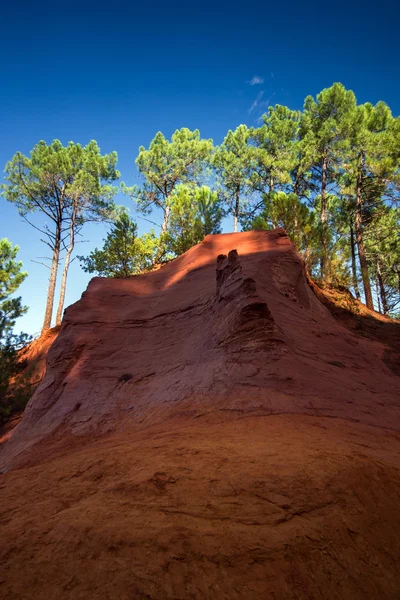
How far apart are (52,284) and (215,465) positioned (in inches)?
798

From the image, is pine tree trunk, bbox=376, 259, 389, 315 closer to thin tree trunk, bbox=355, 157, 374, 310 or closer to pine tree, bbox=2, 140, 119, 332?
thin tree trunk, bbox=355, 157, 374, 310

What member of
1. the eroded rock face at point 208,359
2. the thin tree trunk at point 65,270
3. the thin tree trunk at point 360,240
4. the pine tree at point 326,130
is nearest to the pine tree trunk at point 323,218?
the pine tree at point 326,130

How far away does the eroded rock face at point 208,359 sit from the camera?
481 cm

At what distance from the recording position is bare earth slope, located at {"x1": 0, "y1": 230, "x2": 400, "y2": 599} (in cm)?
170

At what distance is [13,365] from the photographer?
43.8ft

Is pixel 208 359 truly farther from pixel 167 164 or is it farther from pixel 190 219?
pixel 167 164

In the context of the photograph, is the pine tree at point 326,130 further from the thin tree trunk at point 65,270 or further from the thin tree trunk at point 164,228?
the thin tree trunk at point 65,270

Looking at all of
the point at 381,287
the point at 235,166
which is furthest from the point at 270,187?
the point at 381,287

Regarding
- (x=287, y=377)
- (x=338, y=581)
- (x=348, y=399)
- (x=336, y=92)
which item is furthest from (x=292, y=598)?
(x=336, y=92)

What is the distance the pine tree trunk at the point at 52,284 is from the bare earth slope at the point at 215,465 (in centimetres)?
1253

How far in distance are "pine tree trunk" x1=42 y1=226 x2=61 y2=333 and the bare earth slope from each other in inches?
493

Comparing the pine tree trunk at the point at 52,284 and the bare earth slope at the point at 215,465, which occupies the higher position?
the pine tree trunk at the point at 52,284

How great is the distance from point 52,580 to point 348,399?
4.47 m

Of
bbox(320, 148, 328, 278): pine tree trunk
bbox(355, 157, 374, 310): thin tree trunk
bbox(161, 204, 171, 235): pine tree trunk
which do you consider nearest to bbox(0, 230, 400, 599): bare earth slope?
bbox(320, 148, 328, 278): pine tree trunk
